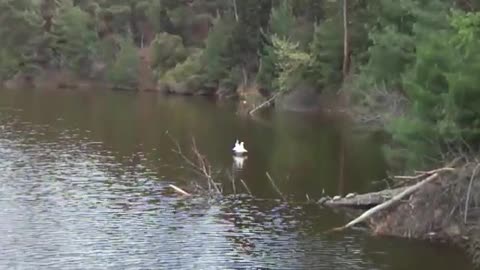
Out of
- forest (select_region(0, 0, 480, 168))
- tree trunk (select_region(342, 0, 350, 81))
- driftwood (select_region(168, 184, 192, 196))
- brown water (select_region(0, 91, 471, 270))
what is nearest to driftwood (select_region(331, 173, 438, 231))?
brown water (select_region(0, 91, 471, 270))

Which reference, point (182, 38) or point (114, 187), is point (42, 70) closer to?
point (182, 38)

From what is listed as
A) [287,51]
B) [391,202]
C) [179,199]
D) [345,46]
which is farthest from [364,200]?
[287,51]

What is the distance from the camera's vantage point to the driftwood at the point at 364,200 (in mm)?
28141

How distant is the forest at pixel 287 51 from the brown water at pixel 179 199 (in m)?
3.84

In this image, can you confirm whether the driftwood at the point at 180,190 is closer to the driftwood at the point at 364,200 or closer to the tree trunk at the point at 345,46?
the driftwood at the point at 364,200

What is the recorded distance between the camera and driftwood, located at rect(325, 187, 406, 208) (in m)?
28.1

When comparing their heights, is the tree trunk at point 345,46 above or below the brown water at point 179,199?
above

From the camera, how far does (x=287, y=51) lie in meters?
65.4

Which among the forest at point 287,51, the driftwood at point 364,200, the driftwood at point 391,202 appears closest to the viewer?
the driftwood at point 391,202

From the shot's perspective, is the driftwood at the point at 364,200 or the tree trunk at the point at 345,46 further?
the tree trunk at the point at 345,46

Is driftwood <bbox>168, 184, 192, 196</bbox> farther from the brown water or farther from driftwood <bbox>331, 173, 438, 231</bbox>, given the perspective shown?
driftwood <bbox>331, 173, 438, 231</bbox>

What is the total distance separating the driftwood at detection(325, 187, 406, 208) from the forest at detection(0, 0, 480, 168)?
1.53m

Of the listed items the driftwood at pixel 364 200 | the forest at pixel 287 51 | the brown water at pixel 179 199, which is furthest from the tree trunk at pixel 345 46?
A: the driftwood at pixel 364 200

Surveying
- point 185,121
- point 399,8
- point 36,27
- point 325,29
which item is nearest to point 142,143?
point 185,121
